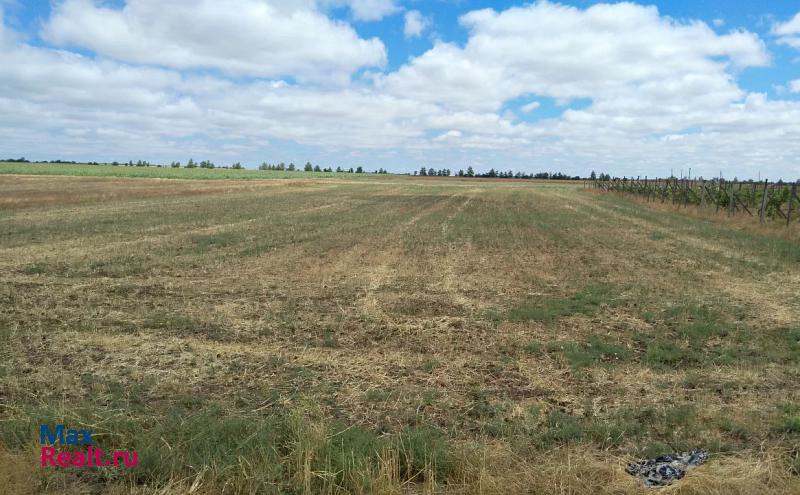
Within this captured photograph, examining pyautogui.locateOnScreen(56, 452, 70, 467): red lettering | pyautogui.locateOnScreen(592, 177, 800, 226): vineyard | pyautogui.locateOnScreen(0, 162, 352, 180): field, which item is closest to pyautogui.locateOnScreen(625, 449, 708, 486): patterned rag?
pyautogui.locateOnScreen(56, 452, 70, 467): red lettering

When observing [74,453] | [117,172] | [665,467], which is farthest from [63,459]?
[117,172]

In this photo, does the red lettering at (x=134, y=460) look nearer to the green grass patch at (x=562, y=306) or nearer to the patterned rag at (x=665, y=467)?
the patterned rag at (x=665, y=467)

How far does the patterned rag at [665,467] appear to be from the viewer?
361 cm

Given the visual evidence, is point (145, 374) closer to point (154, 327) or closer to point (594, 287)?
point (154, 327)

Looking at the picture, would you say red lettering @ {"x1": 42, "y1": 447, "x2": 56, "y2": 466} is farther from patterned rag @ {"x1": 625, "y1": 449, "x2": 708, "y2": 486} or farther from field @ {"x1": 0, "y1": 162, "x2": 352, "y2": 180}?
field @ {"x1": 0, "y1": 162, "x2": 352, "y2": 180}

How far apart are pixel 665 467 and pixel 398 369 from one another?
2966 mm

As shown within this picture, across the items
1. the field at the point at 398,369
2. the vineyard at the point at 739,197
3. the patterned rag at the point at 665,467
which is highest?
the vineyard at the point at 739,197

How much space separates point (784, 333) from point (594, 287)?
340cm

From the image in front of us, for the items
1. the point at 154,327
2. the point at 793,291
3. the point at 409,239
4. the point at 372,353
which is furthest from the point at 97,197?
the point at 793,291

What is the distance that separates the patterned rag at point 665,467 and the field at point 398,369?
11 cm

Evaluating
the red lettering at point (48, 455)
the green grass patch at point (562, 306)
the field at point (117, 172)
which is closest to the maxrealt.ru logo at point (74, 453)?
the red lettering at point (48, 455)

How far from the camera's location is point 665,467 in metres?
3.74

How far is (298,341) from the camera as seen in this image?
275 inches

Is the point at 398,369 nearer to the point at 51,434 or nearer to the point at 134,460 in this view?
the point at 134,460
